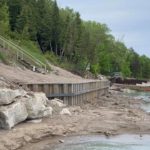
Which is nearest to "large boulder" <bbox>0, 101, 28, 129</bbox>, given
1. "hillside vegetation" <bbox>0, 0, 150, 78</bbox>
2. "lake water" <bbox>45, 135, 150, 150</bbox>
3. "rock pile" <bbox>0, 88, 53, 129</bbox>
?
"rock pile" <bbox>0, 88, 53, 129</bbox>

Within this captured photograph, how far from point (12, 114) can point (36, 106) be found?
313 centimetres

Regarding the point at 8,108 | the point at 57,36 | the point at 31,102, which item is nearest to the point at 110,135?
the point at 31,102

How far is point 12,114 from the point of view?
26.6m

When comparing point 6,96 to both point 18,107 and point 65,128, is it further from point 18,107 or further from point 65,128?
point 65,128

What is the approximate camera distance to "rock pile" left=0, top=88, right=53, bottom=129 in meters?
26.1

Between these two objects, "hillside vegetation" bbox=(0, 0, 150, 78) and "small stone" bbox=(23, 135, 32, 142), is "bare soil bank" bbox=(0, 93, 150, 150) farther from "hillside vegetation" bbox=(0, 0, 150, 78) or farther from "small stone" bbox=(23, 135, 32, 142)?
"hillside vegetation" bbox=(0, 0, 150, 78)

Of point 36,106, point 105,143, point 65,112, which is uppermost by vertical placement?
point 36,106

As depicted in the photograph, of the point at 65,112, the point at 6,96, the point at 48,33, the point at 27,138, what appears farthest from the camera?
the point at 48,33

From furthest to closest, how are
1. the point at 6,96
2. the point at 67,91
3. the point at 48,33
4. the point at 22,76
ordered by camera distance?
the point at 48,33, the point at 22,76, the point at 67,91, the point at 6,96

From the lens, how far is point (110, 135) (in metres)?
30.6

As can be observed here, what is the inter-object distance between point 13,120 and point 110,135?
6.64 meters

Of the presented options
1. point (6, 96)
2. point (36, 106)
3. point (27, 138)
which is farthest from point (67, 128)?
point (6, 96)

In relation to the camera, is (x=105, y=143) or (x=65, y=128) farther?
(x=65, y=128)

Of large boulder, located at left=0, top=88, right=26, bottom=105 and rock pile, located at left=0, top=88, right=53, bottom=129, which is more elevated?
large boulder, located at left=0, top=88, right=26, bottom=105
